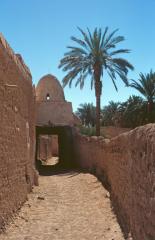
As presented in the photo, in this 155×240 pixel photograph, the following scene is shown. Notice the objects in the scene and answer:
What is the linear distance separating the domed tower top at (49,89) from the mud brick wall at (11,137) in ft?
53.5

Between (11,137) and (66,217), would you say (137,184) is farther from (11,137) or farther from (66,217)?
(11,137)

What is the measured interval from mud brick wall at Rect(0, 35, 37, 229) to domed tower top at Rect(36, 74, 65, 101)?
16.3 metres

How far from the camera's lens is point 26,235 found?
24.3 ft

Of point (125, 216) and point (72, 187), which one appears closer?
point (125, 216)

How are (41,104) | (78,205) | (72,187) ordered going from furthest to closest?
1. (41,104)
2. (72,187)
3. (78,205)

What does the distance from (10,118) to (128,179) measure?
3.02 m

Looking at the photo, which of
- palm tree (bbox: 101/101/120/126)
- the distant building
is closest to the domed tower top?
the distant building

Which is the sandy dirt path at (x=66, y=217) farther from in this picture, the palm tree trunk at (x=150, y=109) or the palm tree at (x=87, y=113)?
the palm tree at (x=87, y=113)

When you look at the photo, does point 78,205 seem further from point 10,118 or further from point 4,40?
point 4,40

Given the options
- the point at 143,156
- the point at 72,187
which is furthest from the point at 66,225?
the point at 72,187

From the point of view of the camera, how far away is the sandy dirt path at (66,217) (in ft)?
24.3

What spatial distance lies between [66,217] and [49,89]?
748 inches

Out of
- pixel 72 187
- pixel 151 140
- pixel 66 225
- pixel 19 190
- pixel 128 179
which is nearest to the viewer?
pixel 151 140

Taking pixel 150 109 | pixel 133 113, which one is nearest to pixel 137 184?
pixel 150 109
